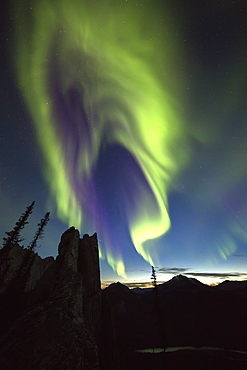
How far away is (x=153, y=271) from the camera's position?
120 ft

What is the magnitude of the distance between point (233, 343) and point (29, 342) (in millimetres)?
129564

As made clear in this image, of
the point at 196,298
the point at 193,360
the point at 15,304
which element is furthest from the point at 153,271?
the point at 196,298

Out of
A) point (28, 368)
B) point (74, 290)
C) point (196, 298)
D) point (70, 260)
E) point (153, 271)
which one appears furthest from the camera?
point (196, 298)

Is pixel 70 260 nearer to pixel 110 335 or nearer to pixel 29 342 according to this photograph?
pixel 29 342

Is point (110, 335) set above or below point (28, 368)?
above

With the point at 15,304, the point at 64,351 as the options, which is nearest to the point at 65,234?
the point at 15,304

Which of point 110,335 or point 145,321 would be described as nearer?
point 110,335

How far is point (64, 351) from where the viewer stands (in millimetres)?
9148

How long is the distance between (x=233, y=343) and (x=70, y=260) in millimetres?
121547

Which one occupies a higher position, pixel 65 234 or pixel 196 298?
pixel 196 298

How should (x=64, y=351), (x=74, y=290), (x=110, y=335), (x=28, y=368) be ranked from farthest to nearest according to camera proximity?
(x=110, y=335) → (x=74, y=290) → (x=64, y=351) → (x=28, y=368)

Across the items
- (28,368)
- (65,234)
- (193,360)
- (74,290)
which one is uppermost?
(65,234)

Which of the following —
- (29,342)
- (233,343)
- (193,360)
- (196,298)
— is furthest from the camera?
(196,298)

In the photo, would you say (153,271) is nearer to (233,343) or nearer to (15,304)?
(15,304)
